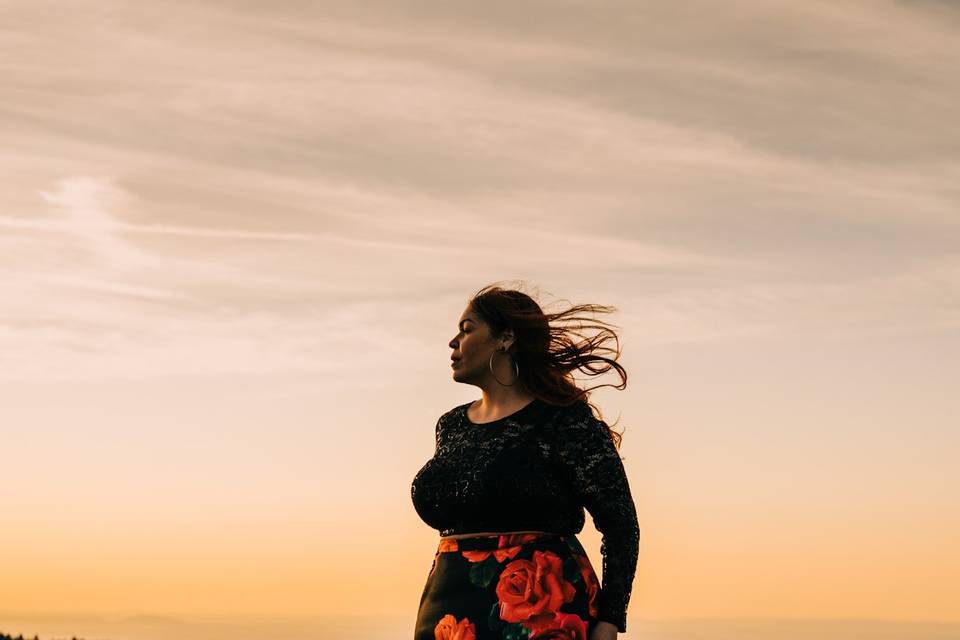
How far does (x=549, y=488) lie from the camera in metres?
7.54

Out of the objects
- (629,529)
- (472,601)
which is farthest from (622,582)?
(472,601)

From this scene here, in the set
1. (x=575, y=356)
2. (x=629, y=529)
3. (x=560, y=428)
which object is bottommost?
(x=629, y=529)

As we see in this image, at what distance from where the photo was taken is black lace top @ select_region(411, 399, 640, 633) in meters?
7.50

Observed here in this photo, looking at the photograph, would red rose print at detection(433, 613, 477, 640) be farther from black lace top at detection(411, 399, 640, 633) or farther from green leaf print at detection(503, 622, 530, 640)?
black lace top at detection(411, 399, 640, 633)

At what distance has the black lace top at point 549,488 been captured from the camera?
7504 mm

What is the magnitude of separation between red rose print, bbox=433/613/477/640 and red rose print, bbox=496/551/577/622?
188mm

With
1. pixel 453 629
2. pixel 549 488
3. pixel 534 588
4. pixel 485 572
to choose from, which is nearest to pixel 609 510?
pixel 549 488

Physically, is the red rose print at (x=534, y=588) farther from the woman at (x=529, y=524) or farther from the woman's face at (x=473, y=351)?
the woman's face at (x=473, y=351)

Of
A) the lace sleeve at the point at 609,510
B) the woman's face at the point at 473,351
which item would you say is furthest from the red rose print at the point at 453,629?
the woman's face at the point at 473,351

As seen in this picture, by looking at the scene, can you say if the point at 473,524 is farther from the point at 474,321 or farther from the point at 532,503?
the point at 474,321

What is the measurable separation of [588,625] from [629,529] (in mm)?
530

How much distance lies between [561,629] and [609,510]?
65 centimetres

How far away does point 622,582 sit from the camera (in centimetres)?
747

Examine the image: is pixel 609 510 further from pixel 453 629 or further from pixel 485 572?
pixel 453 629
